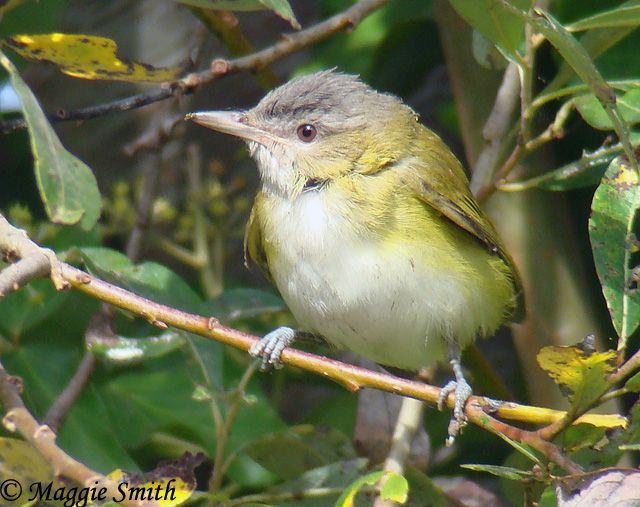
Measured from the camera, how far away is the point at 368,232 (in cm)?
228

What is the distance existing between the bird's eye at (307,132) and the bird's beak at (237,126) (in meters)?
0.08

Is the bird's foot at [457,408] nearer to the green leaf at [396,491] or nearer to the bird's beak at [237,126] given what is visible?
the green leaf at [396,491]

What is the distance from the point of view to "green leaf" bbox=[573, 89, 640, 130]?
2312 millimetres

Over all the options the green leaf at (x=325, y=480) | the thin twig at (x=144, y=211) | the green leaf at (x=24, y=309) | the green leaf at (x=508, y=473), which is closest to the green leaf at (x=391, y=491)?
the green leaf at (x=508, y=473)

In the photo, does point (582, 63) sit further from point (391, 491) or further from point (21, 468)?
point (21, 468)

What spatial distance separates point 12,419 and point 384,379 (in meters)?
0.80

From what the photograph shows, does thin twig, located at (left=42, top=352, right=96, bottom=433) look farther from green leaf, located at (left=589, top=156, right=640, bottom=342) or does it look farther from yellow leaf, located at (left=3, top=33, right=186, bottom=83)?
green leaf, located at (left=589, top=156, right=640, bottom=342)

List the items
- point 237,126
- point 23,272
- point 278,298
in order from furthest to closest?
point 278,298
point 237,126
point 23,272

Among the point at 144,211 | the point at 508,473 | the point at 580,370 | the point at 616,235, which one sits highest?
the point at 616,235

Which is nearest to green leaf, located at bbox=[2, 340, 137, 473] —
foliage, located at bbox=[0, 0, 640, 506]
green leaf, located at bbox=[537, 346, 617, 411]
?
foliage, located at bbox=[0, 0, 640, 506]

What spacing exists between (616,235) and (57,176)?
1.41 meters

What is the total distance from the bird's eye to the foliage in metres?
0.30

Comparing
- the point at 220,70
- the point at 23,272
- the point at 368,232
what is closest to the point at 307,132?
the point at 220,70

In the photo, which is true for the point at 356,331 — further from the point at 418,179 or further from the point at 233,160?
the point at 233,160
